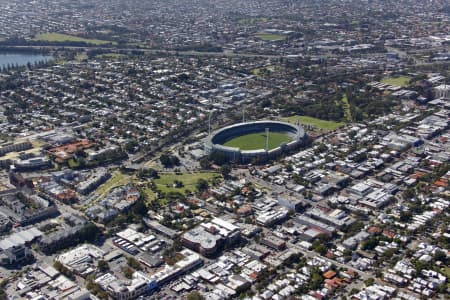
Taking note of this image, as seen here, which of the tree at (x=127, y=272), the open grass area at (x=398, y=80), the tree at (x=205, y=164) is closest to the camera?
the tree at (x=127, y=272)

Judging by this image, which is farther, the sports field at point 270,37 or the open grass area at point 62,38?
the open grass area at point 62,38

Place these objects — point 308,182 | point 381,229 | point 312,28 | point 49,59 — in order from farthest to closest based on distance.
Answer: point 312,28
point 49,59
point 308,182
point 381,229

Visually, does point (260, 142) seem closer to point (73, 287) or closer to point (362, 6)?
point (73, 287)

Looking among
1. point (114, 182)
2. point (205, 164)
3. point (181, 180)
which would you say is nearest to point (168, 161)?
point (205, 164)

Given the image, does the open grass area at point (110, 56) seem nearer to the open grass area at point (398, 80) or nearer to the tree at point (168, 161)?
the open grass area at point (398, 80)

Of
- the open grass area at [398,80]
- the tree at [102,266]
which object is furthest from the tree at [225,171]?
the open grass area at [398,80]

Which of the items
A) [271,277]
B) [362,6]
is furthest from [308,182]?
[362,6]
